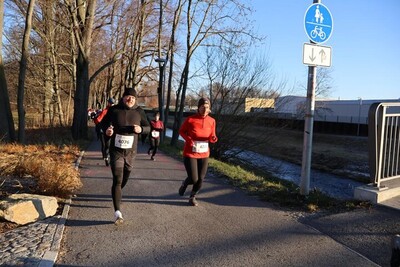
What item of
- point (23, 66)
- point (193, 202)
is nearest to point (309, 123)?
point (193, 202)

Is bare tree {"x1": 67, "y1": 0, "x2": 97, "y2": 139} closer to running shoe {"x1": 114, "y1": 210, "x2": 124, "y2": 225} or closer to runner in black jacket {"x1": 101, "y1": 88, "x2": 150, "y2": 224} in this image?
runner in black jacket {"x1": 101, "y1": 88, "x2": 150, "y2": 224}

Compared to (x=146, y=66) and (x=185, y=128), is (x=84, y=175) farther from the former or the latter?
(x=146, y=66)

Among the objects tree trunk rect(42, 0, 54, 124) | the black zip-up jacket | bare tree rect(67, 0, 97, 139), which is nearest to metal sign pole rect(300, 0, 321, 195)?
the black zip-up jacket

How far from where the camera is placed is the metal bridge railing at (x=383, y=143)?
277 inches

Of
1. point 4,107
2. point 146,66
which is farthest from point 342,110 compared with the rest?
point 4,107

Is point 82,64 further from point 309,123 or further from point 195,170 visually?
point 309,123

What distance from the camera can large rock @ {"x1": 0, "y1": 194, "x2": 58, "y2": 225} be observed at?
227 inches

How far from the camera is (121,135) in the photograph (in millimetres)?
6082

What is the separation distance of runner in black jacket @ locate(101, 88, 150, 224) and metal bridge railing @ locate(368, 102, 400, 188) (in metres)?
4.03

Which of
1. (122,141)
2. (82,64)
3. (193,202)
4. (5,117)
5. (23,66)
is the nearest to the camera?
(122,141)

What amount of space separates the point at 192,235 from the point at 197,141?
192 cm

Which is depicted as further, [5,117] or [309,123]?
[5,117]

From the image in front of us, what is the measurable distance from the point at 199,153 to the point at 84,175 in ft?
14.9

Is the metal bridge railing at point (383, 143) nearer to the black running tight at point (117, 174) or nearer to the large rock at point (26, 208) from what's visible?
the black running tight at point (117, 174)
